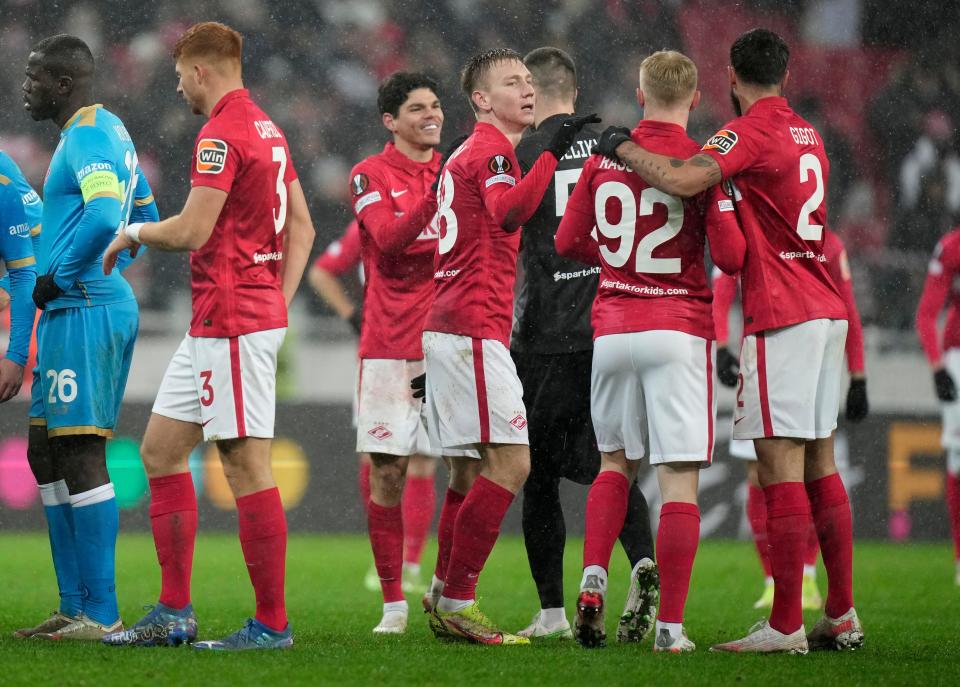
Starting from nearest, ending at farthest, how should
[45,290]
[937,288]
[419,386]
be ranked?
[45,290] → [419,386] → [937,288]

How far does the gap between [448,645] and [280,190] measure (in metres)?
1.59

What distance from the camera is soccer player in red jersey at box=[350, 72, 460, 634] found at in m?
4.99

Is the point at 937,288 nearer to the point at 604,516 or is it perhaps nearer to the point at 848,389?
the point at 848,389

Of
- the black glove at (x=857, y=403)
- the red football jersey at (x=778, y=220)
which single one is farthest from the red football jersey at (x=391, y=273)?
the black glove at (x=857, y=403)

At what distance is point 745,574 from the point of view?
7.60 meters

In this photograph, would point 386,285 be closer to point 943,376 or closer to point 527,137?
point 527,137

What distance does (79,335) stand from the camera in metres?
4.37

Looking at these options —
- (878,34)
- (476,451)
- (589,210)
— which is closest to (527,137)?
(589,210)

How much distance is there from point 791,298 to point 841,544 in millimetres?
849

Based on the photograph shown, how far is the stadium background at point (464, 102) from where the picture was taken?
1142cm

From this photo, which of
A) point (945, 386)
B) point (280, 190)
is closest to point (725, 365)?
point (945, 386)

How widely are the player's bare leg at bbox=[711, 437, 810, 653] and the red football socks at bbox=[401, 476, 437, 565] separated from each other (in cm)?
283

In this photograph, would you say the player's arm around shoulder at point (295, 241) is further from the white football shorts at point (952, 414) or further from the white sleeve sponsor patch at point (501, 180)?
the white football shorts at point (952, 414)

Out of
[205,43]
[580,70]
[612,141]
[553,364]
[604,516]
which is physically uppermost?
[580,70]
